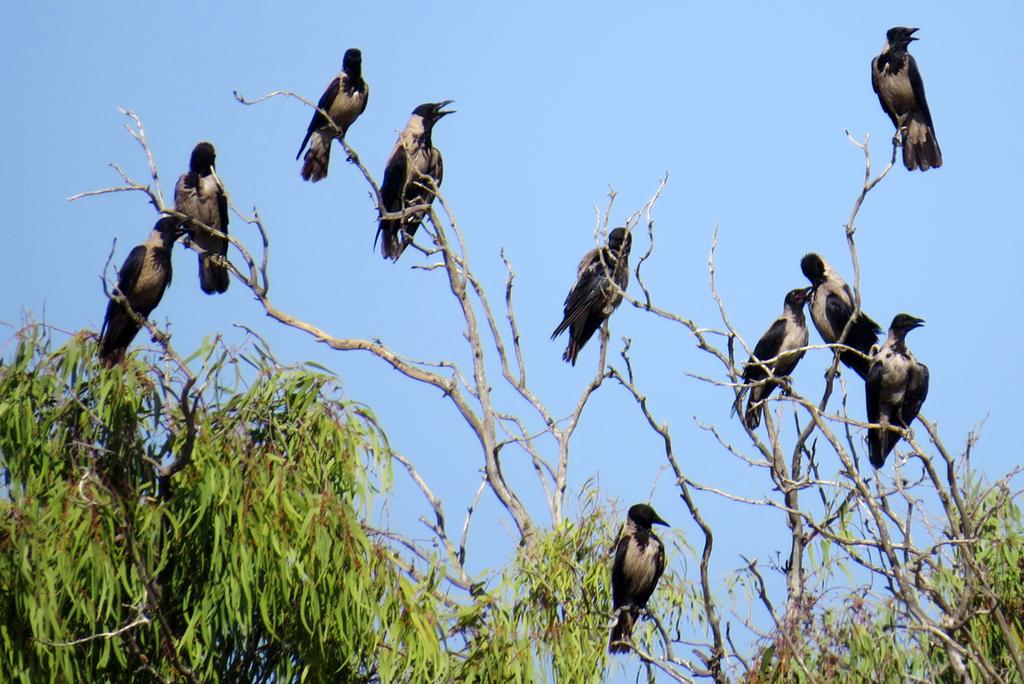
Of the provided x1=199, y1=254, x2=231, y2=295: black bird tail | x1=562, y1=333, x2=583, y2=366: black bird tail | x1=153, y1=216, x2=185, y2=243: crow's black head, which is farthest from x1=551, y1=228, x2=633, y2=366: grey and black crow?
x1=153, y1=216, x2=185, y2=243: crow's black head

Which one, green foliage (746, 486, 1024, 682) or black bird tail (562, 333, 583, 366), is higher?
black bird tail (562, 333, 583, 366)

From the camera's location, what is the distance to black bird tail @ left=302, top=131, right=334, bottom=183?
10727mm

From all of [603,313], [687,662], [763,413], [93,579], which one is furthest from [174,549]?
[603,313]

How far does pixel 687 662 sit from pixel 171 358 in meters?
2.89

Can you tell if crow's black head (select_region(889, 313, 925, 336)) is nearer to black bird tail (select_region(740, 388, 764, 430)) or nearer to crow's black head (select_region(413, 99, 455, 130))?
black bird tail (select_region(740, 388, 764, 430))

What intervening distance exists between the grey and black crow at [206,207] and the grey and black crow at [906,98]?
4.72 m

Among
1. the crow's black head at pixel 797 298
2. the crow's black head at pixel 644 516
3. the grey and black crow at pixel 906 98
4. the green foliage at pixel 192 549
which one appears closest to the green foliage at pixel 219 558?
the green foliage at pixel 192 549

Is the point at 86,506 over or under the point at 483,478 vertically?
under

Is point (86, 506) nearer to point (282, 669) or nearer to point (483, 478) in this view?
point (282, 669)

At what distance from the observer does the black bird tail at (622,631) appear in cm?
780

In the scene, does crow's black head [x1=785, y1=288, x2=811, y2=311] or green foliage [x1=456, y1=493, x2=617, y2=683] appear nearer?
green foliage [x1=456, y1=493, x2=617, y2=683]

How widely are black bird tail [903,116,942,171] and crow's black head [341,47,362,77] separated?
15.1ft

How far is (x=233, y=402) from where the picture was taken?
659cm

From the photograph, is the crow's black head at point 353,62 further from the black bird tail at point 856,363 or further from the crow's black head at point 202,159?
the black bird tail at point 856,363
